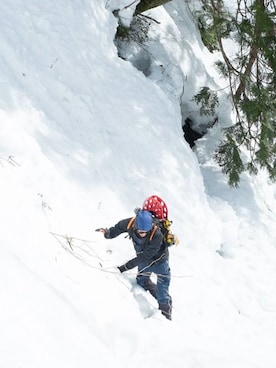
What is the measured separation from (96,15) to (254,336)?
16.8 ft

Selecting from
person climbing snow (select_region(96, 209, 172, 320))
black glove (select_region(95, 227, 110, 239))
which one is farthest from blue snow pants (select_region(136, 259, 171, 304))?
black glove (select_region(95, 227, 110, 239))

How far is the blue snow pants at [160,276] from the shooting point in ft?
17.3

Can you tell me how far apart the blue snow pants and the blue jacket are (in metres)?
0.09

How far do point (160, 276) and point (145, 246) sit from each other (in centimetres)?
51

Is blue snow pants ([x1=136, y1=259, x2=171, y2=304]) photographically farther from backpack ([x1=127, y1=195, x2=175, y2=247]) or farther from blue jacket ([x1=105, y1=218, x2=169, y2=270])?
backpack ([x1=127, y1=195, x2=175, y2=247])

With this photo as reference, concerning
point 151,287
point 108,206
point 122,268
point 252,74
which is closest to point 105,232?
point 122,268

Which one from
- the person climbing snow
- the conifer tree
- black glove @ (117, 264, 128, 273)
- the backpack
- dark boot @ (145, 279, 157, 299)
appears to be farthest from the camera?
the conifer tree

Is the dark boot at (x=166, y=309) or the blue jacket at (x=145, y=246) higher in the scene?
the blue jacket at (x=145, y=246)

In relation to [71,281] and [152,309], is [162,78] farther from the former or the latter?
[71,281]

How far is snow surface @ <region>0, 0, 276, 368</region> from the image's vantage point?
3.30 metres

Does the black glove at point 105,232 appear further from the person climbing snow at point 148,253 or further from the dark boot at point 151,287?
the dark boot at point 151,287

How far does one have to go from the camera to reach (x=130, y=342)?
3.57m

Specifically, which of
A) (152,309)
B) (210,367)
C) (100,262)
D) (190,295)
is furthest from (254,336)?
(210,367)

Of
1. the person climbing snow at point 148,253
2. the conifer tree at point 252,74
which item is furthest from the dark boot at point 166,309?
the conifer tree at point 252,74
